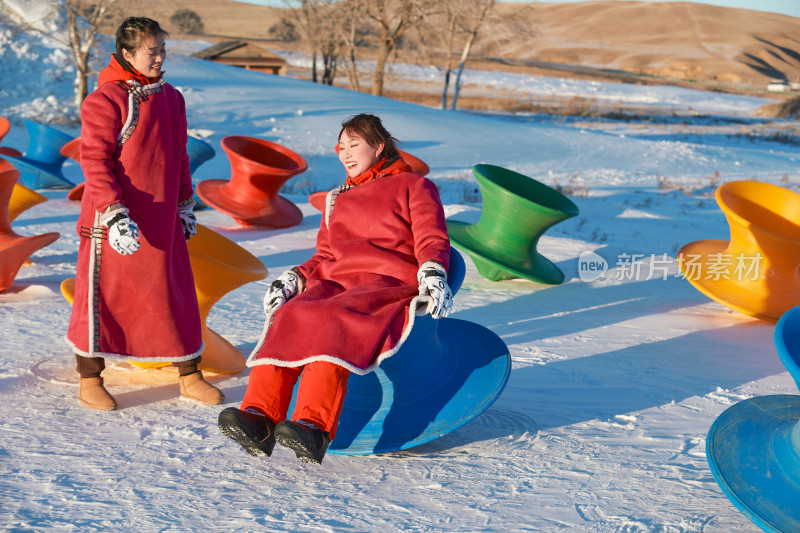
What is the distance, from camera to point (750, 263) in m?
5.28

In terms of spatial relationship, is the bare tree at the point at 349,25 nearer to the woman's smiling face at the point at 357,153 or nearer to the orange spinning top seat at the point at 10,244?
the orange spinning top seat at the point at 10,244

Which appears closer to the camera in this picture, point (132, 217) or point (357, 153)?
point (357, 153)

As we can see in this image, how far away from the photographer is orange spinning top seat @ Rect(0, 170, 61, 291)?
4.96 m

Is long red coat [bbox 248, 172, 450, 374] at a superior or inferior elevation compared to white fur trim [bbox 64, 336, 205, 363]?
superior

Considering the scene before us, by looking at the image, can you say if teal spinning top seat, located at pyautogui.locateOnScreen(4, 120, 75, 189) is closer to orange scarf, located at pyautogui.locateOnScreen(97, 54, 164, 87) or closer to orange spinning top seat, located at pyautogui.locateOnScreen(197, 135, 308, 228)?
orange spinning top seat, located at pyautogui.locateOnScreen(197, 135, 308, 228)

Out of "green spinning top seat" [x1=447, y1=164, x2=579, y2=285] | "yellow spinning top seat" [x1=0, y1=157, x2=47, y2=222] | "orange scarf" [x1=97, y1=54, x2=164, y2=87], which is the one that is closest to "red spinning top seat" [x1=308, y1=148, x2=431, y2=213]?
"green spinning top seat" [x1=447, y1=164, x2=579, y2=285]

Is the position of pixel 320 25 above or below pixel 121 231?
above

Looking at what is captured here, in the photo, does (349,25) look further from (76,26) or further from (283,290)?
(283,290)

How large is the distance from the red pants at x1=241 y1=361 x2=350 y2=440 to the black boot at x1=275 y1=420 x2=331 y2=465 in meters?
0.06

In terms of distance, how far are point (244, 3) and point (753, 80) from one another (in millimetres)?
77631

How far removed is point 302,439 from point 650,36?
359 ft

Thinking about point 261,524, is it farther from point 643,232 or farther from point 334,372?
point 643,232
